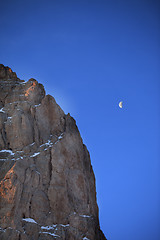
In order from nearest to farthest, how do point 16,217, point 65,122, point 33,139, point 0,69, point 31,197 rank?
point 16,217
point 31,197
point 33,139
point 65,122
point 0,69

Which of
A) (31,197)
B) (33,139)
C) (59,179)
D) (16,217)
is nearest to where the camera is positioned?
(16,217)

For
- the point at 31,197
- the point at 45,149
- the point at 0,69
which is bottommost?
the point at 31,197

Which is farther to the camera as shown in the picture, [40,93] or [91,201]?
[40,93]

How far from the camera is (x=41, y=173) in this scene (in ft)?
219

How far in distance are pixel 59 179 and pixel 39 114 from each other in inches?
660

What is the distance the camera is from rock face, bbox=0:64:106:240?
60312mm

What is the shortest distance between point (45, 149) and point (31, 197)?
1165 cm

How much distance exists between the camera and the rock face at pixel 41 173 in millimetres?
60312

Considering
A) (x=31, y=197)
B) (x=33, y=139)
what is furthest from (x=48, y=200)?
(x=33, y=139)

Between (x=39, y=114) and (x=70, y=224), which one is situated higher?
(x=39, y=114)

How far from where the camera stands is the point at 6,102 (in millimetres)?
78375

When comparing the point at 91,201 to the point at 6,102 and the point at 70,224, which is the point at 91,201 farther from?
the point at 6,102

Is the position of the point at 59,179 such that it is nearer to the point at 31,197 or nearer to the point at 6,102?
the point at 31,197

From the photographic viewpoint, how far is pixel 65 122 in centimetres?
7762
